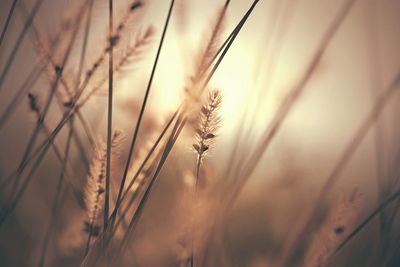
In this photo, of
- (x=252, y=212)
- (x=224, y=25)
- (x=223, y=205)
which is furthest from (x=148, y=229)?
(x=224, y=25)

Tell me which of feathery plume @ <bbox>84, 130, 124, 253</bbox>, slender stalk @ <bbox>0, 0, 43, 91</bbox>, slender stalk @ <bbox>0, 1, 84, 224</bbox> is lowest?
feathery plume @ <bbox>84, 130, 124, 253</bbox>

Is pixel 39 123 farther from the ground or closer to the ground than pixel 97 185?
farther from the ground

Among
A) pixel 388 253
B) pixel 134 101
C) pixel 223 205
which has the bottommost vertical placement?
pixel 388 253

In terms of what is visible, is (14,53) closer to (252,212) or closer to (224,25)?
(224,25)

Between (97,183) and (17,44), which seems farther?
(17,44)

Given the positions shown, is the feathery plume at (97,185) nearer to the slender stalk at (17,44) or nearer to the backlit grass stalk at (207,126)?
the backlit grass stalk at (207,126)

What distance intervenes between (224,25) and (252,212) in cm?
93

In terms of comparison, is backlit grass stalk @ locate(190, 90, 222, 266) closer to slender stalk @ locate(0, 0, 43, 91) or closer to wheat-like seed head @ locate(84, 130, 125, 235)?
wheat-like seed head @ locate(84, 130, 125, 235)

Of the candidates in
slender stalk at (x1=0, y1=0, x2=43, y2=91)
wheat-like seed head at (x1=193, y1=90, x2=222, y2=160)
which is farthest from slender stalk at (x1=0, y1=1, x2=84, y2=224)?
wheat-like seed head at (x1=193, y1=90, x2=222, y2=160)

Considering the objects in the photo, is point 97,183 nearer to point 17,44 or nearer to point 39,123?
point 39,123

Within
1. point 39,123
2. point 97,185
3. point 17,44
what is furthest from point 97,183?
point 17,44

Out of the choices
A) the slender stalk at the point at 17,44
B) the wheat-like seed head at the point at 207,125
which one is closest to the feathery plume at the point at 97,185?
the wheat-like seed head at the point at 207,125

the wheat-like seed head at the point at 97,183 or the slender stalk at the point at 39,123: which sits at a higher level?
→ the slender stalk at the point at 39,123

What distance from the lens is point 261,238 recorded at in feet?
4.77
